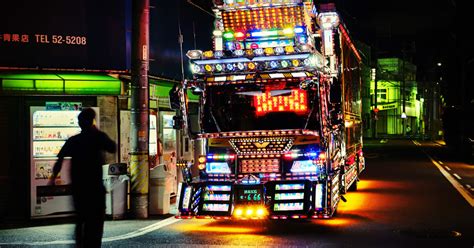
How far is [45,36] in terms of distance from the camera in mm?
13492

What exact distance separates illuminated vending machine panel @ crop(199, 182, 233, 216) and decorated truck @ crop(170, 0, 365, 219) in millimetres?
18

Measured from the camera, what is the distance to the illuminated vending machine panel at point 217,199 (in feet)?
37.6

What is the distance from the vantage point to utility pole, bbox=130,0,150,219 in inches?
522

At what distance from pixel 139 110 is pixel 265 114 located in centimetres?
277

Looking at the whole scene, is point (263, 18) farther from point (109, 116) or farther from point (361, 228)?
point (361, 228)

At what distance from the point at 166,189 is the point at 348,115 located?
17.6ft

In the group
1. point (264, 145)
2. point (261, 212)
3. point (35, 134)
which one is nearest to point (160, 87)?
point (35, 134)

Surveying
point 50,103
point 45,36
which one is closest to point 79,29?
point 45,36

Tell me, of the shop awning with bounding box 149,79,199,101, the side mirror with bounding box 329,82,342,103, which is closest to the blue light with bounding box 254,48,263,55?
the side mirror with bounding box 329,82,342,103

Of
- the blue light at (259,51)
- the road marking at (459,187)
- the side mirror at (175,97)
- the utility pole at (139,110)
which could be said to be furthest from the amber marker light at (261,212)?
the road marking at (459,187)

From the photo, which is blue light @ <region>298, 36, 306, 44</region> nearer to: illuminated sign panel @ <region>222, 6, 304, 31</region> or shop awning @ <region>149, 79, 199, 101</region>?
illuminated sign panel @ <region>222, 6, 304, 31</region>

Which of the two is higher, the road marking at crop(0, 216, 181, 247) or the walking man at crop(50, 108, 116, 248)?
the walking man at crop(50, 108, 116, 248)

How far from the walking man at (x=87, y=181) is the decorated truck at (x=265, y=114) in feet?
12.4

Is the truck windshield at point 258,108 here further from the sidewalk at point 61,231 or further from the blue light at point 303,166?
the sidewalk at point 61,231
